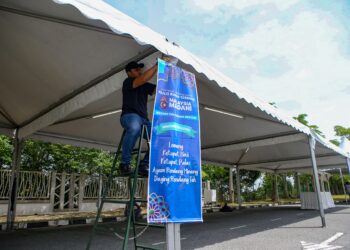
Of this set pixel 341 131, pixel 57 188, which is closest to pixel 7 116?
pixel 57 188

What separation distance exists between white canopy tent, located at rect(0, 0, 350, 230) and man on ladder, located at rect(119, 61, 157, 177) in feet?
1.20

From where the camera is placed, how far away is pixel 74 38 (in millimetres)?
3957

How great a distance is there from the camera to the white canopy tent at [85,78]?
11.0 ft

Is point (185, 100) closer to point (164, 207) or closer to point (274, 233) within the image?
point (164, 207)

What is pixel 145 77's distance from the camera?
10.8ft

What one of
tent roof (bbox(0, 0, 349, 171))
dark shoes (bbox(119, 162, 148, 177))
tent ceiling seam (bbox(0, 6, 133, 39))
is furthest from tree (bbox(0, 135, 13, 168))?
dark shoes (bbox(119, 162, 148, 177))

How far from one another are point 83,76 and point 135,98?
1762 millimetres

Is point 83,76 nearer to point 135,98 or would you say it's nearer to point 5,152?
point 135,98

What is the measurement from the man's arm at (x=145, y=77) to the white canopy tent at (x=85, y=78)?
0.24 metres

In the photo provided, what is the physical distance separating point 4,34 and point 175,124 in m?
2.93

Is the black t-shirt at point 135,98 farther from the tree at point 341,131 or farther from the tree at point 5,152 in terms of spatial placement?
the tree at point 341,131

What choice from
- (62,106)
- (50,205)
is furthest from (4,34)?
(50,205)

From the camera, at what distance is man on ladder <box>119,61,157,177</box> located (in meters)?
3.22

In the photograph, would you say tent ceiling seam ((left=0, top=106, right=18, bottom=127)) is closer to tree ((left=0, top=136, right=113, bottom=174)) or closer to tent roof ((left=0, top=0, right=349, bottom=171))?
tent roof ((left=0, top=0, right=349, bottom=171))
